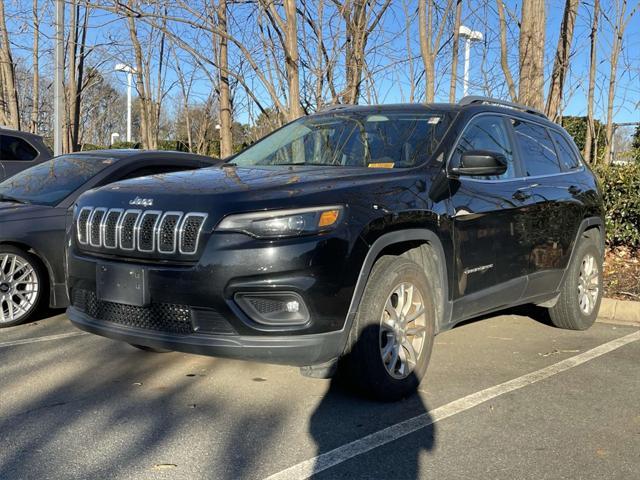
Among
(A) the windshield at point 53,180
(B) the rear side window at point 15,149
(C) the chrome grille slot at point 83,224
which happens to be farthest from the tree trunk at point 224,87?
(C) the chrome grille slot at point 83,224

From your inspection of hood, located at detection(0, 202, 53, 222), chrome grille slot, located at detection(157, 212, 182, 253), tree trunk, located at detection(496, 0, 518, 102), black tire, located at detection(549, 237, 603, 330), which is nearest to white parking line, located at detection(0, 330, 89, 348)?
hood, located at detection(0, 202, 53, 222)

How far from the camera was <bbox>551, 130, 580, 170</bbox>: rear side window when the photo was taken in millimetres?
5938

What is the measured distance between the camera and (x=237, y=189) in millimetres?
3672

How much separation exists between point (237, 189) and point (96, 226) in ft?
2.99

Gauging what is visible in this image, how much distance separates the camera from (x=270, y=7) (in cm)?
901

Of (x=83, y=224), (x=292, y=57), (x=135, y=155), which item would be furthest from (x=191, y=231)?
(x=292, y=57)

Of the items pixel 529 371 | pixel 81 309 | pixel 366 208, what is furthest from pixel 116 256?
pixel 529 371

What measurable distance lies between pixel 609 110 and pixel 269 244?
910 cm

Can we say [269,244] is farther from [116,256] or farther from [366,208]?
[116,256]

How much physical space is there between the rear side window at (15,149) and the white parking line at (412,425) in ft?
27.2

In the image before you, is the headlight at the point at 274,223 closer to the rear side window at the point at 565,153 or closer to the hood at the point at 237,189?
the hood at the point at 237,189

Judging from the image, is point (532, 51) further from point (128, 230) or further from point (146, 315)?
point (146, 315)

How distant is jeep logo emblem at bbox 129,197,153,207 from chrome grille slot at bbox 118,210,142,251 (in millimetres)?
45

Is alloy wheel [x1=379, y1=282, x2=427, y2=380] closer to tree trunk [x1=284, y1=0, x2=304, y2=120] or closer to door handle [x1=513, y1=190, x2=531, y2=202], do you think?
door handle [x1=513, y1=190, x2=531, y2=202]
